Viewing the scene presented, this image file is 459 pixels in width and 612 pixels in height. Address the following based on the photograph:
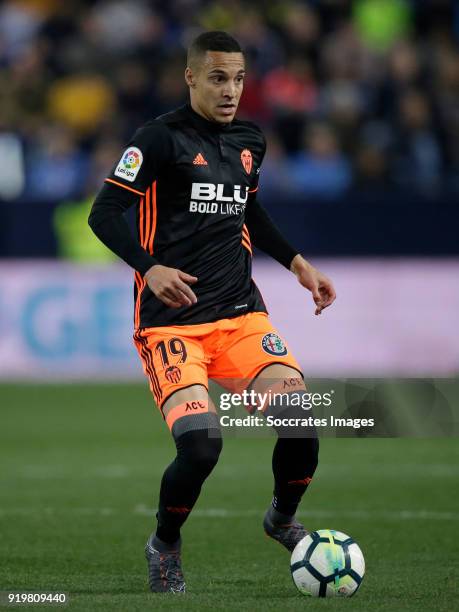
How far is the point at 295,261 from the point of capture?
6359 millimetres

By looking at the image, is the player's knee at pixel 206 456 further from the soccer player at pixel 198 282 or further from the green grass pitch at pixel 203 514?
the green grass pitch at pixel 203 514

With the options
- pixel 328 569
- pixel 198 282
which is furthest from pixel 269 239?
pixel 328 569

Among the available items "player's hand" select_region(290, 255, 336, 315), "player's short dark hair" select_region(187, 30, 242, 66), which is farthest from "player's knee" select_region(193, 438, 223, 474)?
"player's short dark hair" select_region(187, 30, 242, 66)

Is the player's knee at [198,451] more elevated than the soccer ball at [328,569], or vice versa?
the player's knee at [198,451]

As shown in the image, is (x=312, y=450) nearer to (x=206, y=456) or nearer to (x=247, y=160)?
(x=206, y=456)

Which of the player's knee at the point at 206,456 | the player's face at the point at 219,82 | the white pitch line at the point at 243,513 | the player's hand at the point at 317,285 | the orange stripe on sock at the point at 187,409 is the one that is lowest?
the white pitch line at the point at 243,513

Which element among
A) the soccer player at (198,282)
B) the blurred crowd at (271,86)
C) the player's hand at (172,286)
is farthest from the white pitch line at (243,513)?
the blurred crowd at (271,86)

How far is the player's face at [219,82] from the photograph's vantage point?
19.4 ft

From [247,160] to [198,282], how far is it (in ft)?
2.04

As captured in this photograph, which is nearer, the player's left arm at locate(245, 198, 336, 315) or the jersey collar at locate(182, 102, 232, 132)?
the jersey collar at locate(182, 102, 232, 132)

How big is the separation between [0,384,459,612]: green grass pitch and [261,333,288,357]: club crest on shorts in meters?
0.98

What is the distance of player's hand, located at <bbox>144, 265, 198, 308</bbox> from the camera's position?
545 cm

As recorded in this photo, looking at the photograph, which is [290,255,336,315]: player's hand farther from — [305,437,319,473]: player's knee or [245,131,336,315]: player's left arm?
[305,437,319,473]: player's knee

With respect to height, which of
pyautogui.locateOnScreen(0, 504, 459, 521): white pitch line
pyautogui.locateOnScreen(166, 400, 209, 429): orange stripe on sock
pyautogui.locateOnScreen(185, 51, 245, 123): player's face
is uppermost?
pyautogui.locateOnScreen(185, 51, 245, 123): player's face
